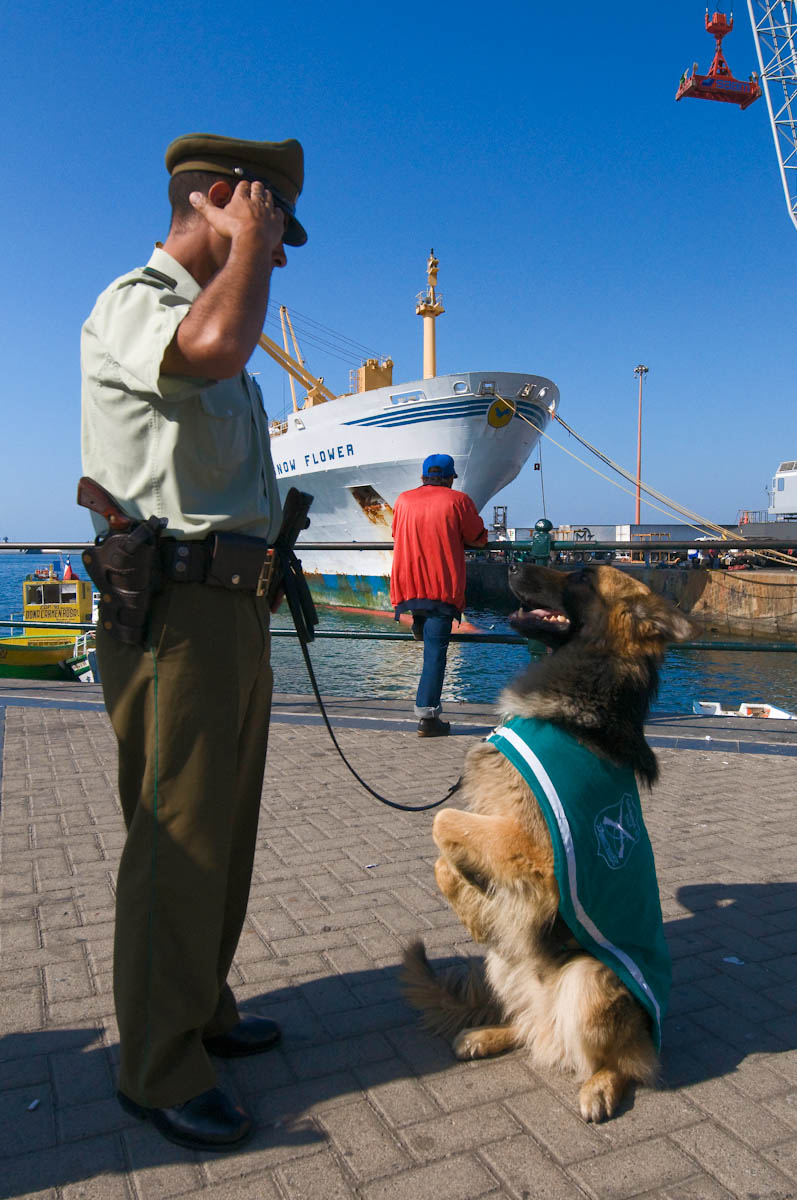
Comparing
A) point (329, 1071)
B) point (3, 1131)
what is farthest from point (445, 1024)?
point (3, 1131)

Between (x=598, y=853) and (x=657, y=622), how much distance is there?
2.43 feet

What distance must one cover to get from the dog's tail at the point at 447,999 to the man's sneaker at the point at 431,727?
356 centimetres

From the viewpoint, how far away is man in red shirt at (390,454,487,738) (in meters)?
6.26

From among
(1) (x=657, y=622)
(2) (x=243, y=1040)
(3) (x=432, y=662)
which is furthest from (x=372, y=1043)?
(3) (x=432, y=662)

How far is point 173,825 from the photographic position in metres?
1.91

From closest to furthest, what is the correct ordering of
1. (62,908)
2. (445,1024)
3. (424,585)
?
(445,1024), (62,908), (424,585)

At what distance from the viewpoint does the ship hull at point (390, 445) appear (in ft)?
93.5

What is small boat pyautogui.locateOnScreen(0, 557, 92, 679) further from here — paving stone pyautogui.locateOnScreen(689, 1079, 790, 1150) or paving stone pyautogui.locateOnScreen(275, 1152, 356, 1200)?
paving stone pyautogui.locateOnScreen(689, 1079, 790, 1150)

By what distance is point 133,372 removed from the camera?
175 centimetres

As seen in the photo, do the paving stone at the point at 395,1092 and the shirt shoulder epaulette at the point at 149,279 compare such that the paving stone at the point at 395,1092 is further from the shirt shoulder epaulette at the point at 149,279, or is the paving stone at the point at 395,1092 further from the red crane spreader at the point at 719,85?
the red crane spreader at the point at 719,85

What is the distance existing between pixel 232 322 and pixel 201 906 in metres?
1.39

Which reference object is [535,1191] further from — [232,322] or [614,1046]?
[232,322]

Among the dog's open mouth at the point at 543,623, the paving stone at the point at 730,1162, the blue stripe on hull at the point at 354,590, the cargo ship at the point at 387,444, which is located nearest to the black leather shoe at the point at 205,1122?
the paving stone at the point at 730,1162

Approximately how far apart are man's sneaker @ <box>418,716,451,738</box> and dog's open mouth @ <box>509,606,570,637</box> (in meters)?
3.50
